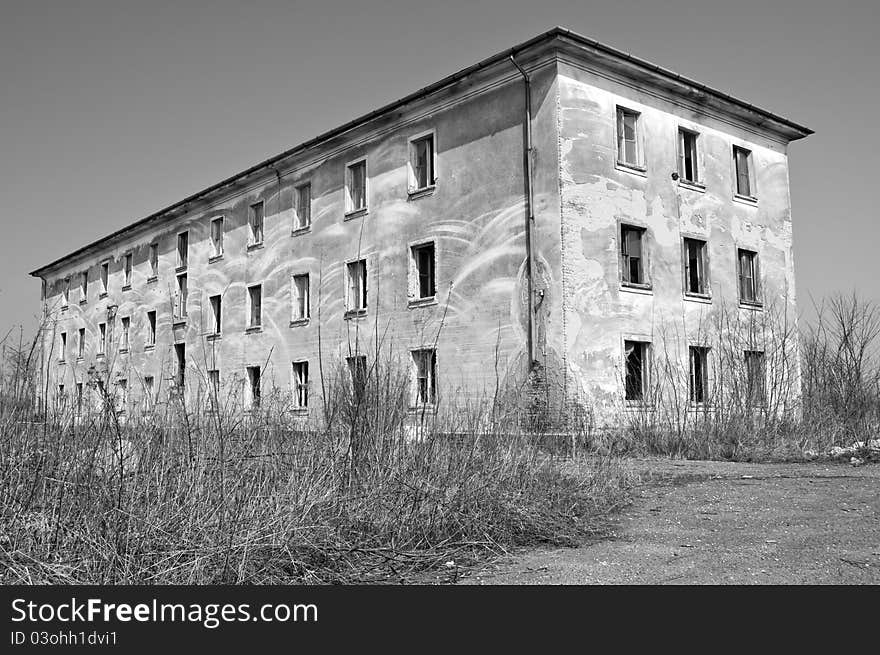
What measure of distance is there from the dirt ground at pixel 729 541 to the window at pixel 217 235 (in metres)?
23.4

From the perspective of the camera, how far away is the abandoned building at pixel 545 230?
725 inches

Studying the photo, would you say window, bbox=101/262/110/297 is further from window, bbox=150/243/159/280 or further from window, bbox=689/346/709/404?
window, bbox=689/346/709/404

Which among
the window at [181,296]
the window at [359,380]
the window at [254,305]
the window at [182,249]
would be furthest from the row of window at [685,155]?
the window at [182,249]

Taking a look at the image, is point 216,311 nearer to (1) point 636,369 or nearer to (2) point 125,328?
(2) point 125,328

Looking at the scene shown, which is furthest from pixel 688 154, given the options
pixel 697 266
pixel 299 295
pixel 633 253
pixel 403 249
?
pixel 299 295

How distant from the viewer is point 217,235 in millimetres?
30797

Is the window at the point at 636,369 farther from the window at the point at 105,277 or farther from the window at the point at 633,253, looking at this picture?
the window at the point at 105,277

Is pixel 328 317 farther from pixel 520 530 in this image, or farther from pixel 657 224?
pixel 520 530

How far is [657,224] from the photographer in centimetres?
1998

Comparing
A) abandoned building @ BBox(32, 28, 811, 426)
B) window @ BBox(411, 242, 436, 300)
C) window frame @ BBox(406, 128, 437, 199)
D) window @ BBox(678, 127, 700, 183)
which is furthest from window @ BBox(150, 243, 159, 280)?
window @ BBox(678, 127, 700, 183)

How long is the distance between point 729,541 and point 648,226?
562 inches

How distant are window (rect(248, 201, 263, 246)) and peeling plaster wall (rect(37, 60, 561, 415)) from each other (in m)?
0.34

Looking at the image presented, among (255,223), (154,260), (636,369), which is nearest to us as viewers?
(636,369)

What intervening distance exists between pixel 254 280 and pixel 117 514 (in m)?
23.8
